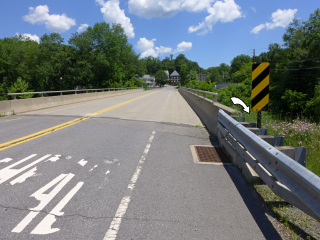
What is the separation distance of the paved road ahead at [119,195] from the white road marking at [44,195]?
1cm

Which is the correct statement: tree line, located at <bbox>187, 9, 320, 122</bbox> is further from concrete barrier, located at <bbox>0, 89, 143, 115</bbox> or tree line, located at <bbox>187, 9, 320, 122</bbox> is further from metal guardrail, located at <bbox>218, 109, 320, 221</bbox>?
metal guardrail, located at <bbox>218, 109, 320, 221</bbox>

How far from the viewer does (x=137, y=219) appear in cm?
320

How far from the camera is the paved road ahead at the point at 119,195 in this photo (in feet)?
9.71

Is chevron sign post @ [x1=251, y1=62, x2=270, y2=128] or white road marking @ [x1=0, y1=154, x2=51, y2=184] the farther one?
chevron sign post @ [x1=251, y1=62, x2=270, y2=128]

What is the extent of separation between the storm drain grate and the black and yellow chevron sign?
1491 mm

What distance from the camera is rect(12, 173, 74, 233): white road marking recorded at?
3018 mm

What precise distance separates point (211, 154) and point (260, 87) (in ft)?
7.00

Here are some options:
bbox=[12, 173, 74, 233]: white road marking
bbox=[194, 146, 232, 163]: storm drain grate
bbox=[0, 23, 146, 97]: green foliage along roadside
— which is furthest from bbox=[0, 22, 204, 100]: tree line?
bbox=[12, 173, 74, 233]: white road marking

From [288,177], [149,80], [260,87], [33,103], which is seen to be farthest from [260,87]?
[149,80]

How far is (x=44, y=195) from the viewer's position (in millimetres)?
3779

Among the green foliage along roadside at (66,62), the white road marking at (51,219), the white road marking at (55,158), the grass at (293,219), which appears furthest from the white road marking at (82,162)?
the green foliage along roadside at (66,62)

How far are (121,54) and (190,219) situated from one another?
244 ft

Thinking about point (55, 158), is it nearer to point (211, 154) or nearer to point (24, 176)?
point (24, 176)

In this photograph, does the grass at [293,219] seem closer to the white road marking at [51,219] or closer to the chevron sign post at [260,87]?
the white road marking at [51,219]
